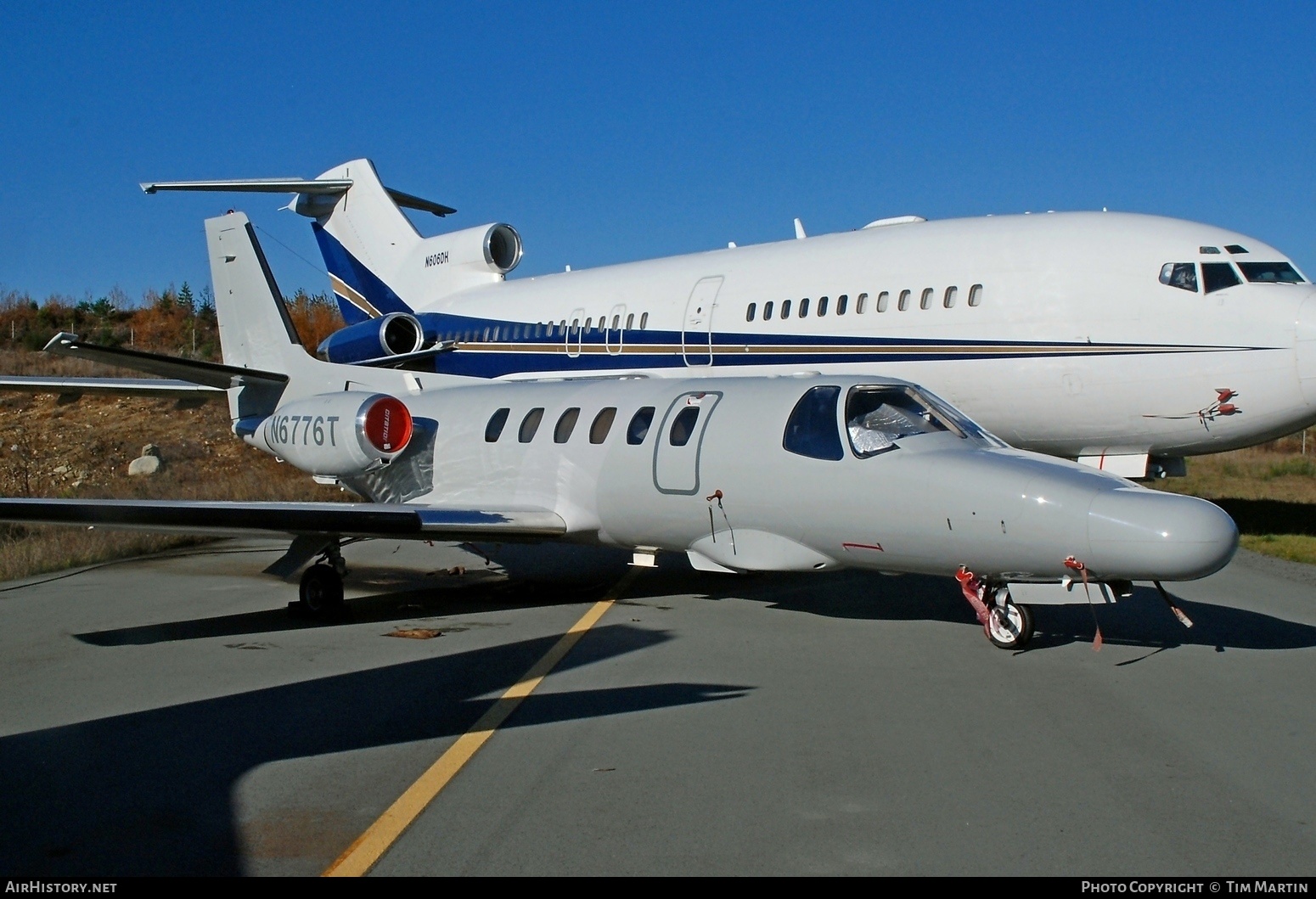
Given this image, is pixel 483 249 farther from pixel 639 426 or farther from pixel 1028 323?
pixel 639 426

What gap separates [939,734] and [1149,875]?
208 cm

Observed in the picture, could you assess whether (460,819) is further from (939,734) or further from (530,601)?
(530,601)

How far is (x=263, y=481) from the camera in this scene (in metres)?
24.6

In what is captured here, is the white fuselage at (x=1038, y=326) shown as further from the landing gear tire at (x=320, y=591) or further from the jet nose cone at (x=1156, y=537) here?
the landing gear tire at (x=320, y=591)

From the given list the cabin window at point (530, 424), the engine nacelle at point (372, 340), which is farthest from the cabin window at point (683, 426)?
the engine nacelle at point (372, 340)

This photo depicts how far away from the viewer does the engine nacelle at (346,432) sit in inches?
500

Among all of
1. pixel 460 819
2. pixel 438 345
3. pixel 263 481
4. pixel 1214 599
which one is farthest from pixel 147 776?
pixel 263 481

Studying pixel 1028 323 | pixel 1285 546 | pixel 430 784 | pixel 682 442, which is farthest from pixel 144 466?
pixel 430 784

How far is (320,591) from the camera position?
10.5 metres

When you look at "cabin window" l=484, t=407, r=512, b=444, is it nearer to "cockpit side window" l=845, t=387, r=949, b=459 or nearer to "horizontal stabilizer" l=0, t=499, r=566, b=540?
"horizontal stabilizer" l=0, t=499, r=566, b=540

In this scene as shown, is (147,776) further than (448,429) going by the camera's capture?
No

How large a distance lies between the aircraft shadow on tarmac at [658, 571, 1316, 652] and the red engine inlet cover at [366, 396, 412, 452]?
3587 mm

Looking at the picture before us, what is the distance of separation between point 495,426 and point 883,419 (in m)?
4.89

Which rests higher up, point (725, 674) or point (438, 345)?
point (438, 345)
